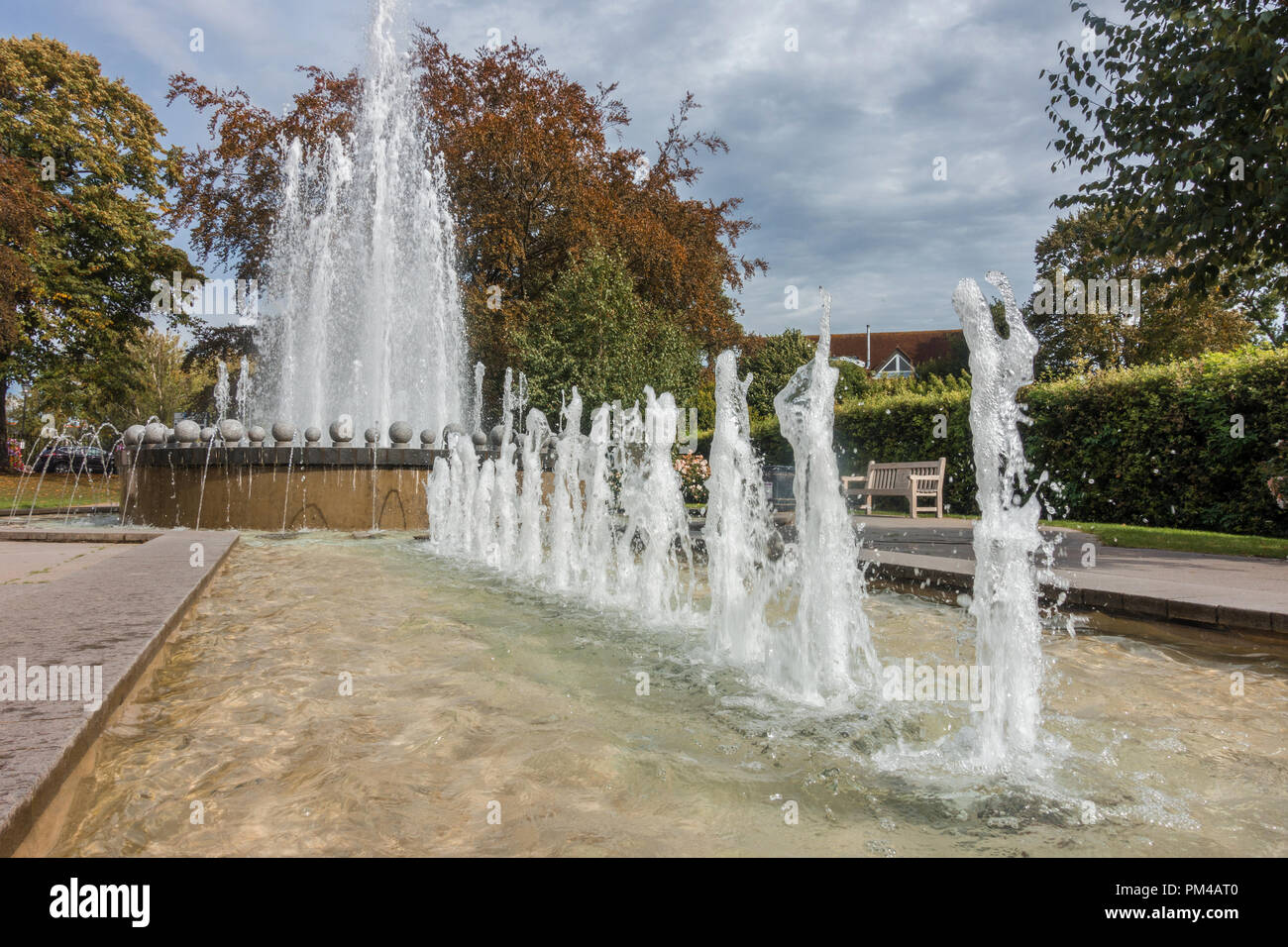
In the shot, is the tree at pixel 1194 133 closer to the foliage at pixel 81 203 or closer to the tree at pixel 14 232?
the tree at pixel 14 232

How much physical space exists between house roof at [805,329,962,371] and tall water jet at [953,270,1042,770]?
7253cm

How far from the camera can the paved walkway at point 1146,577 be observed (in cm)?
491

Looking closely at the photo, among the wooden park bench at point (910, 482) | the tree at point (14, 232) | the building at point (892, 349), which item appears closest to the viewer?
the wooden park bench at point (910, 482)

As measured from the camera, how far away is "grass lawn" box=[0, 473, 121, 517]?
19.7m

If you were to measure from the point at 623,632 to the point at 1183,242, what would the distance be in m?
7.74

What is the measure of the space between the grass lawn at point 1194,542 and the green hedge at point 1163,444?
0.78m

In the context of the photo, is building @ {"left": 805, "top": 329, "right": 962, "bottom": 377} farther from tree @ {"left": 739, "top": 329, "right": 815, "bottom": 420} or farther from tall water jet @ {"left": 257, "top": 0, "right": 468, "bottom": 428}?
tall water jet @ {"left": 257, "top": 0, "right": 468, "bottom": 428}

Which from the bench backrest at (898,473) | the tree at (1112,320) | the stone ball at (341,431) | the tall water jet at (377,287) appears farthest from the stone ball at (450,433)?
the tree at (1112,320)

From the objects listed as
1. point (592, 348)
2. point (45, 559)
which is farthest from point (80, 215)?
point (45, 559)

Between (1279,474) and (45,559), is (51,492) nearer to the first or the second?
(45,559)

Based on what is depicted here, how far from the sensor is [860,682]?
4043 millimetres

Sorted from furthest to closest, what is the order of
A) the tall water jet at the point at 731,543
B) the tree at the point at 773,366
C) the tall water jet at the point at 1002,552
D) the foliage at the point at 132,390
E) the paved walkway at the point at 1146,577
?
the tree at the point at 773,366 < the foliage at the point at 132,390 < the paved walkway at the point at 1146,577 < the tall water jet at the point at 731,543 < the tall water jet at the point at 1002,552

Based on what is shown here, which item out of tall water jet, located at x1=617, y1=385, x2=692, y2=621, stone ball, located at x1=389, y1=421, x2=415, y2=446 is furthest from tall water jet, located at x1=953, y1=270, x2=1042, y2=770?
stone ball, located at x1=389, y1=421, x2=415, y2=446

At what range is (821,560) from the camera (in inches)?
179
